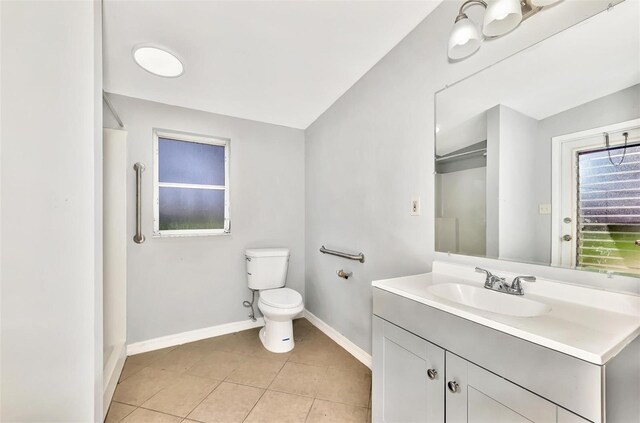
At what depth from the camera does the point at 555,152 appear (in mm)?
1009

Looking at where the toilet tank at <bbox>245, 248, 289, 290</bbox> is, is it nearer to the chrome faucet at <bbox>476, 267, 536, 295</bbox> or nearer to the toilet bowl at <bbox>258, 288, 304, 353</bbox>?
the toilet bowl at <bbox>258, 288, 304, 353</bbox>

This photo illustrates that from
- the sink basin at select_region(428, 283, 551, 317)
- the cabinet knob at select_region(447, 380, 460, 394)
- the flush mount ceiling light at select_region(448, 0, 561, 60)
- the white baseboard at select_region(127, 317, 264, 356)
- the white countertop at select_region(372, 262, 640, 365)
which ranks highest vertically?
the flush mount ceiling light at select_region(448, 0, 561, 60)

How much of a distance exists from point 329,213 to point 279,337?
1.12 m

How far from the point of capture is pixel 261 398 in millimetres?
1577

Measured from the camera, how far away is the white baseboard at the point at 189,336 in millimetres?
2104

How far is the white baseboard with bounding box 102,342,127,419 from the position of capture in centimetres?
150

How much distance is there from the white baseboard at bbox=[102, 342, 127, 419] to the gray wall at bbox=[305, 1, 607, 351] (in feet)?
5.14

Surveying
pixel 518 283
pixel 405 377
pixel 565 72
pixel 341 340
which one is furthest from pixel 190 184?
pixel 565 72
